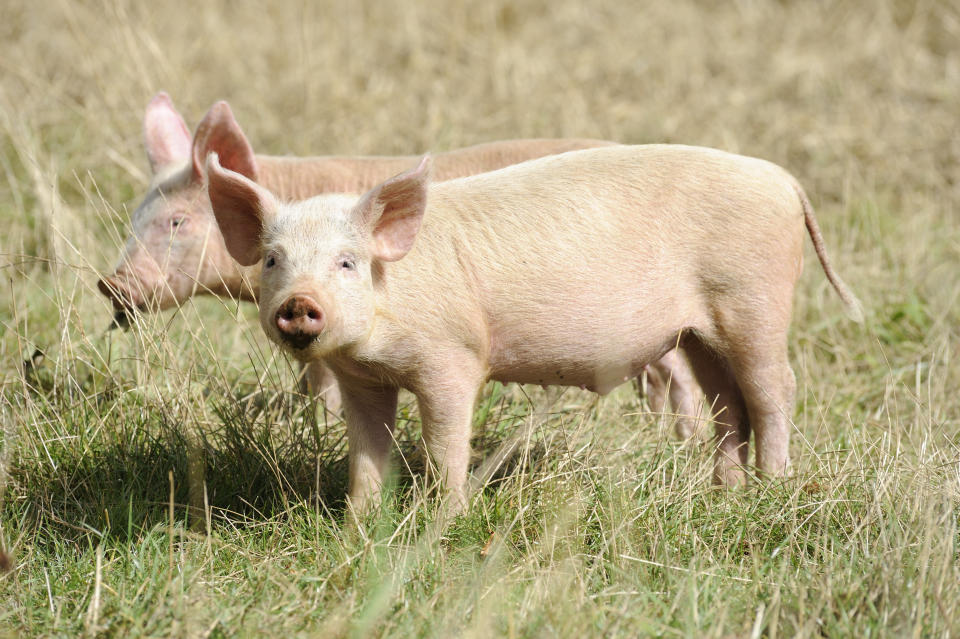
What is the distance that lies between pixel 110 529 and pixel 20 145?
3.46m

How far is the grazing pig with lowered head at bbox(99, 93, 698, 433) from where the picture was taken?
4605 millimetres

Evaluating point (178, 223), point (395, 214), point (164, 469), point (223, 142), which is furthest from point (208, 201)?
point (395, 214)

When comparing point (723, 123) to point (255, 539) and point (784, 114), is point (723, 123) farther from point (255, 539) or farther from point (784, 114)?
point (255, 539)

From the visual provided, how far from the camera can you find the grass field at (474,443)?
3027 mm

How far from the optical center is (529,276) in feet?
11.7

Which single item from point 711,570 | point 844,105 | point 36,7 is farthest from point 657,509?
point 36,7

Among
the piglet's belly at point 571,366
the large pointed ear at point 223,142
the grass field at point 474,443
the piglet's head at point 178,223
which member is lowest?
the grass field at point 474,443

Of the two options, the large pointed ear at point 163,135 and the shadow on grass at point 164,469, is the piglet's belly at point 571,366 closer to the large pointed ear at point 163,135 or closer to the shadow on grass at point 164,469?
the shadow on grass at point 164,469

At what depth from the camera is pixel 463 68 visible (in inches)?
336

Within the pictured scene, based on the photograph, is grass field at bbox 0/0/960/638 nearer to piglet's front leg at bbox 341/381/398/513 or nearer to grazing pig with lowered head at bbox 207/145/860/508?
piglet's front leg at bbox 341/381/398/513

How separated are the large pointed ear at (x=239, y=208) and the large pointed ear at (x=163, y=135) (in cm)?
168

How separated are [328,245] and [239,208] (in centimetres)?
40

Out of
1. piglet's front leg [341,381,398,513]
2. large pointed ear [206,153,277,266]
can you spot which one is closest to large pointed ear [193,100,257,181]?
large pointed ear [206,153,277,266]

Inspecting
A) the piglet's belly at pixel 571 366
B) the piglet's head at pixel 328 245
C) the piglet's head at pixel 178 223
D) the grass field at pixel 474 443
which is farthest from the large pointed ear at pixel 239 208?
the piglet's head at pixel 178 223
